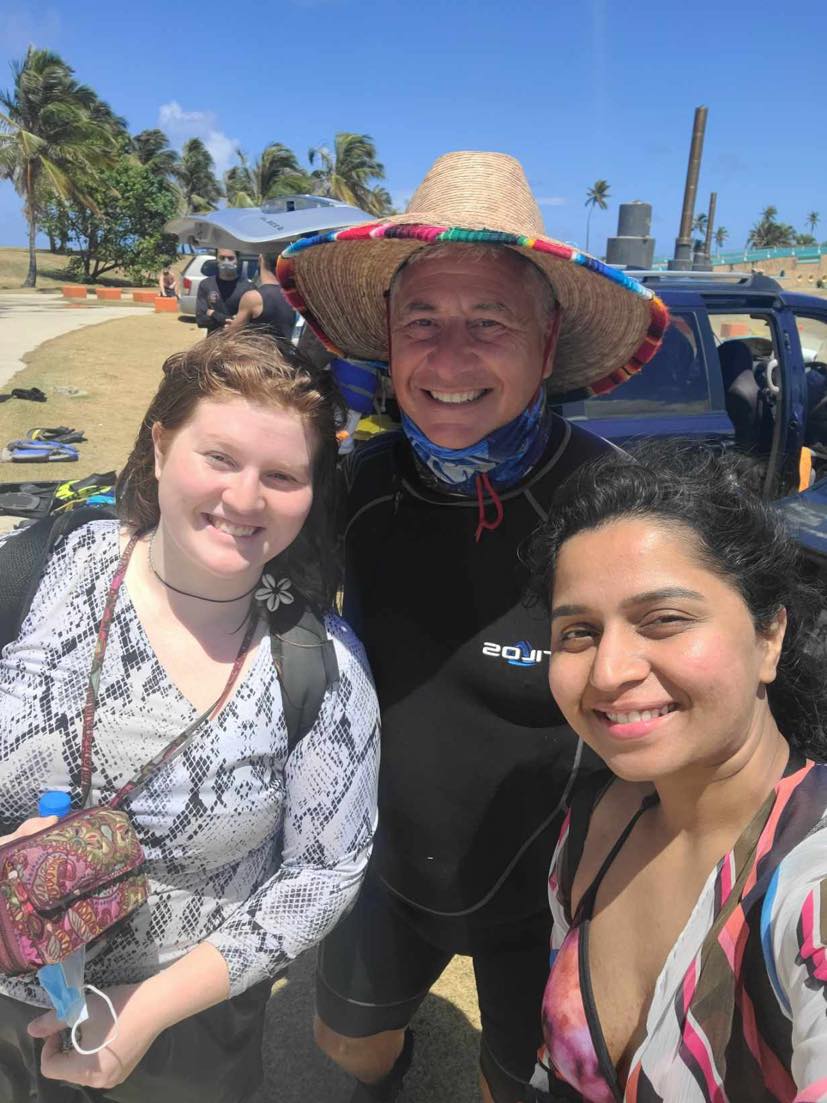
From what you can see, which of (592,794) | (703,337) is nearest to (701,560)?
(592,794)

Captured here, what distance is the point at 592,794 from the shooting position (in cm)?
141

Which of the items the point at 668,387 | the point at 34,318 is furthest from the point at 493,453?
the point at 34,318

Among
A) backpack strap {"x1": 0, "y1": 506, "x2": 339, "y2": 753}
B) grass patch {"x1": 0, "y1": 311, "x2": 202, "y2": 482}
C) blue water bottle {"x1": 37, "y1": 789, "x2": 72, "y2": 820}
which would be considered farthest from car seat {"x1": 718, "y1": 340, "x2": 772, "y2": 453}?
grass patch {"x1": 0, "y1": 311, "x2": 202, "y2": 482}

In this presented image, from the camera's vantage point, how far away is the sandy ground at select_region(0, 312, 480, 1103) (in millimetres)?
2318

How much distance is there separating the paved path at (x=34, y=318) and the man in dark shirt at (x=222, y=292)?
9.59 ft

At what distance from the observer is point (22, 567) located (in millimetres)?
1438

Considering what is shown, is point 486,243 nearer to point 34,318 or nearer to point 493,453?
point 493,453

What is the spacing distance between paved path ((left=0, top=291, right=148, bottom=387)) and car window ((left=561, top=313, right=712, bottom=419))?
30.1ft

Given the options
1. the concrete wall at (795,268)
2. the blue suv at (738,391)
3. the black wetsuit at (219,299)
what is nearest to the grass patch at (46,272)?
the black wetsuit at (219,299)

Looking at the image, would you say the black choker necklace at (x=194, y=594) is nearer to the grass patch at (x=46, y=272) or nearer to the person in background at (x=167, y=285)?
the person in background at (x=167, y=285)

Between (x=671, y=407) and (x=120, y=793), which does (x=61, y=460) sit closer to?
(x=671, y=407)

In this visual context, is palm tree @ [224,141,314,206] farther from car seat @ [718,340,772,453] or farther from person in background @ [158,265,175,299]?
car seat @ [718,340,772,453]

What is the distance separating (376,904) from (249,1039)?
374mm

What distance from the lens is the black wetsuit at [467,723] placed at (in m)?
1.60
